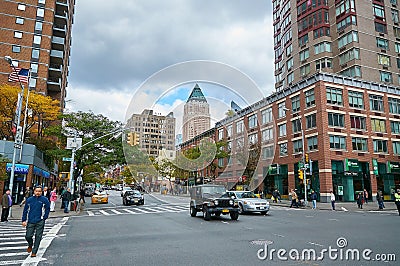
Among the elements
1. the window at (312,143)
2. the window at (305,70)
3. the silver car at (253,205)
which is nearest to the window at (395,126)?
the window at (312,143)

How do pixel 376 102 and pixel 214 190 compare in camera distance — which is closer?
pixel 214 190

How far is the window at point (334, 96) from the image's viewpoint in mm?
41750

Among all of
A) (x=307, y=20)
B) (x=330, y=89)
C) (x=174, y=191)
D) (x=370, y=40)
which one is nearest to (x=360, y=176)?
(x=330, y=89)

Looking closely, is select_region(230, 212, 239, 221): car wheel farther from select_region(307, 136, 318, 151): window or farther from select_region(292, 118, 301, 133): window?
select_region(292, 118, 301, 133): window

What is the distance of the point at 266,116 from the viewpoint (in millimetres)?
52875

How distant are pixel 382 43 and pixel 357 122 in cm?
1561

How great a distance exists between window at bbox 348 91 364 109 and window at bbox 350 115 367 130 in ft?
4.99

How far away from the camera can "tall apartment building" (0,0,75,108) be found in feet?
164

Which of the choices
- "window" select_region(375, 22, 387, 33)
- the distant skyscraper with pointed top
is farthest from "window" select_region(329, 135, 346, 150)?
the distant skyscraper with pointed top

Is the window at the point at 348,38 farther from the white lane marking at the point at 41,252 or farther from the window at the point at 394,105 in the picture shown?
the white lane marking at the point at 41,252

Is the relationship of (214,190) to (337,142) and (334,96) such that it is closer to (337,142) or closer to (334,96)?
(337,142)

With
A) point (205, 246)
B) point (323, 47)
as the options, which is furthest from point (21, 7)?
point (205, 246)

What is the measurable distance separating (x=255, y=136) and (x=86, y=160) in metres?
29.3

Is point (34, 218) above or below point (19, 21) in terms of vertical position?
below
